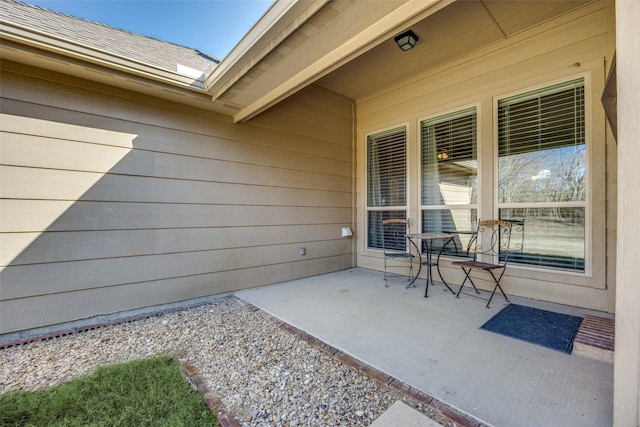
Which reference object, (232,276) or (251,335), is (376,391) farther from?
(232,276)

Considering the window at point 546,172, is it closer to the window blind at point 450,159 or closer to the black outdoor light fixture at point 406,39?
the window blind at point 450,159

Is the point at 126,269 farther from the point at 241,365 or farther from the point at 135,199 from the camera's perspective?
the point at 241,365

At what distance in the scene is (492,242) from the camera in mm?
3404

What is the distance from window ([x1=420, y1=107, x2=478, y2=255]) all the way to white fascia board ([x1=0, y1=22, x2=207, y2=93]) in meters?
3.10

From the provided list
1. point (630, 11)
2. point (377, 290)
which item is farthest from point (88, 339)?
point (630, 11)

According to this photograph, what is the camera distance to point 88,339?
2.35 m

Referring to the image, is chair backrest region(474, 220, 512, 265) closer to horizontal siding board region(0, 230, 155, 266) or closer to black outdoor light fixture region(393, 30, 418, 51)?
black outdoor light fixture region(393, 30, 418, 51)

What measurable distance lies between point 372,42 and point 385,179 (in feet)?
9.04

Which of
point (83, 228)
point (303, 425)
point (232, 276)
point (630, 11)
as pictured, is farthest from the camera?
point (232, 276)

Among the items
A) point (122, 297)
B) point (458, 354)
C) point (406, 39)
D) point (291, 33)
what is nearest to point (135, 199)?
point (122, 297)

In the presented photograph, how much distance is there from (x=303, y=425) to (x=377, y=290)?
233 cm

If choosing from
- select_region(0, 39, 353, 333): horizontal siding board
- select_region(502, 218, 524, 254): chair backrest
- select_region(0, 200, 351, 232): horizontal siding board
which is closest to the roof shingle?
select_region(0, 39, 353, 333): horizontal siding board

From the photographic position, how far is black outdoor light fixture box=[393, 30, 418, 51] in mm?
3078

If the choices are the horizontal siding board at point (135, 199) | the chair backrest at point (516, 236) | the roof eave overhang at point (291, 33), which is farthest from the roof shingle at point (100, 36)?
the chair backrest at point (516, 236)
